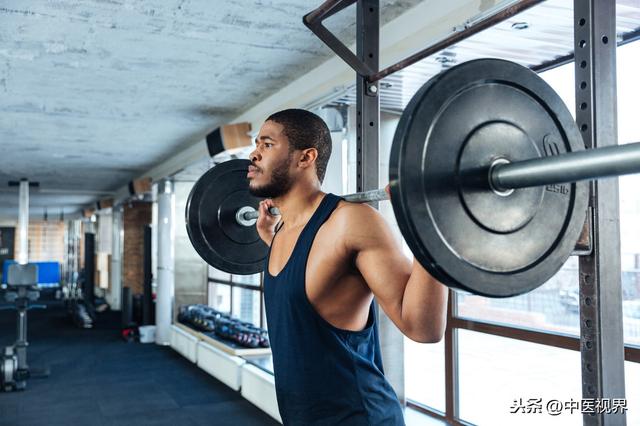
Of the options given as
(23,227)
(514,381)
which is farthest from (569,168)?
(23,227)

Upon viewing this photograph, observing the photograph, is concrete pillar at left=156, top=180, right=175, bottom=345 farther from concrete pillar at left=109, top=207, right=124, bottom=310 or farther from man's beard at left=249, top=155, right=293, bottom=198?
man's beard at left=249, top=155, right=293, bottom=198

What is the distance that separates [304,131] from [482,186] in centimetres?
69

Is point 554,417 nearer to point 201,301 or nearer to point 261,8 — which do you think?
point 261,8

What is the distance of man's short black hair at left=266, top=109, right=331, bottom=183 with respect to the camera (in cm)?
151

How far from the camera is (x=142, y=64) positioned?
3570 mm

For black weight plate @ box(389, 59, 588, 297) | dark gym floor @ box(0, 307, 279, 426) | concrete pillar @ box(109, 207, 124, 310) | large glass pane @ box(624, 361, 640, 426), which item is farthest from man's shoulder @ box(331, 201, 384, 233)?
concrete pillar @ box(109, 207, 124, 310)

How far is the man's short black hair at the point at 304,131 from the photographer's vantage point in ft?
4.97

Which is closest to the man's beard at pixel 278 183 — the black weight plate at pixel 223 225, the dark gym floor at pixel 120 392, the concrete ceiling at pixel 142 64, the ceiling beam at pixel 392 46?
the black weight plate at pixel 223 225

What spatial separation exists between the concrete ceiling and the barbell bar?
1977 mm

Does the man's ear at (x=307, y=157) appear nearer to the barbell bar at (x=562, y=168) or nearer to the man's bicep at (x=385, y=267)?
the man's bicep at (x=385, y=267)

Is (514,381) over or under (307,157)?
under

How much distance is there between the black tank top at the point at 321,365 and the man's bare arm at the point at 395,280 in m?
0.12

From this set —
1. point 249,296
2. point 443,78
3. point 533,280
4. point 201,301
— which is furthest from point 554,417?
point 201,301

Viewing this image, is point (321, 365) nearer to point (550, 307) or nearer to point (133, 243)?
point (550, 307)
